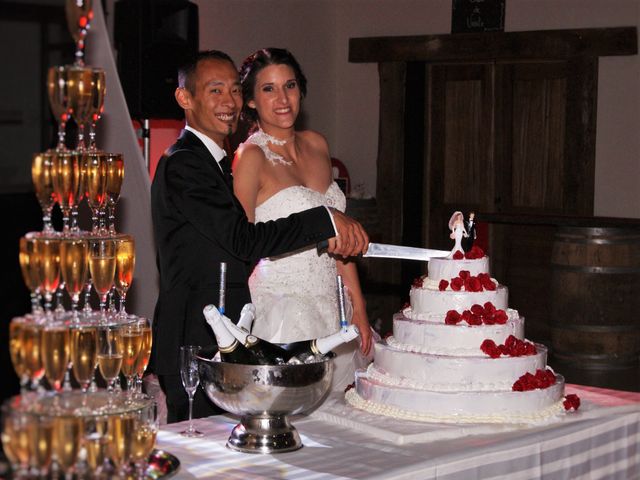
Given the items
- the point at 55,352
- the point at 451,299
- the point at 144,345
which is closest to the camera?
the point at 55,352

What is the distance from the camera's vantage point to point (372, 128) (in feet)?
31.0

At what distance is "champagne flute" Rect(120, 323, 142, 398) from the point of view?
2.12 m

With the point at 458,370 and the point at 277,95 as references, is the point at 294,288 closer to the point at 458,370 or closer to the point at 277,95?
the point at 277,95

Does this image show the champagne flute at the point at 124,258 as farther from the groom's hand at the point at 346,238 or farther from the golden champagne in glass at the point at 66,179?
the groom's hand at the point at 346,238

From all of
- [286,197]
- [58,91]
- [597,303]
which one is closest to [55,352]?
[58,91]

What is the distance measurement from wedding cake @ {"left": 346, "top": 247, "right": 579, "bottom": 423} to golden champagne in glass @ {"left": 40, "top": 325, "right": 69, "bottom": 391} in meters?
1.09

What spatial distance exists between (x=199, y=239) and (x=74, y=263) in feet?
3.58

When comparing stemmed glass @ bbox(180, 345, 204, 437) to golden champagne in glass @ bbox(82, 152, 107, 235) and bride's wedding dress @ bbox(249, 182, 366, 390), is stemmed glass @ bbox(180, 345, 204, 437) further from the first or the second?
bride's wedding dress @ bbox(249, 182, 366, 390)

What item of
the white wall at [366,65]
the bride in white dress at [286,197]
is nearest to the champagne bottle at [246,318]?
the bride in white dress at [286,197]

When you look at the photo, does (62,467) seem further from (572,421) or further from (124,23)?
(124,23)

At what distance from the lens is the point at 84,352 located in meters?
2.01

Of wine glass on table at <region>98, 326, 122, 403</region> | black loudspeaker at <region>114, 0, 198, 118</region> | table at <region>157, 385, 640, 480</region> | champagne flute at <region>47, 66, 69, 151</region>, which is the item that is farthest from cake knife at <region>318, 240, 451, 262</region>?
black loudspeaker at <region>114, 0, 198, 118</region>

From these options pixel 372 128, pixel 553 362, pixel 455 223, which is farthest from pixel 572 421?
pixel 372 128

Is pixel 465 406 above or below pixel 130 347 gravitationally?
below
